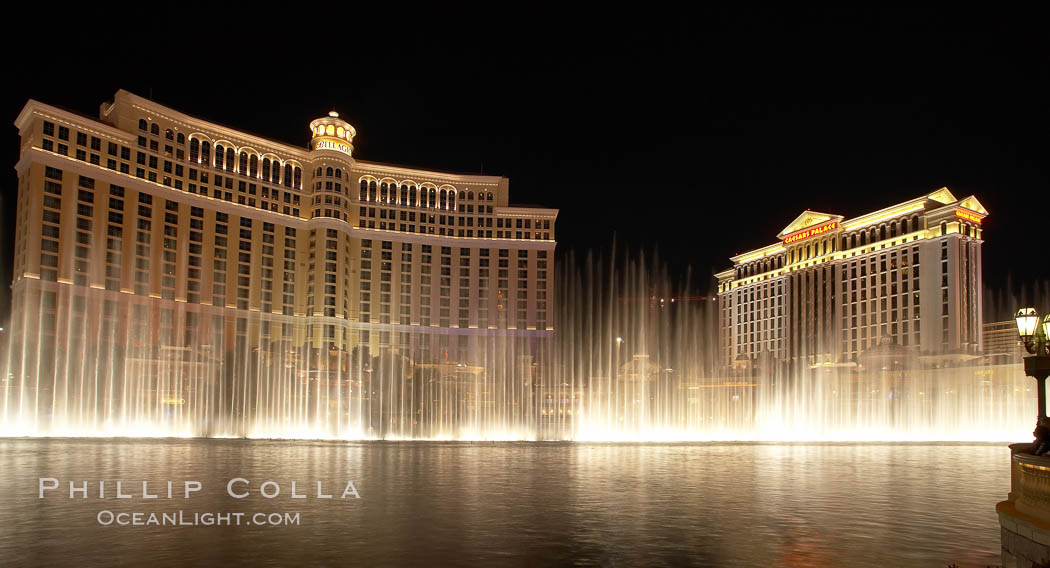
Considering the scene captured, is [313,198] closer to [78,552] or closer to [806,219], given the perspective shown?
[806,219]

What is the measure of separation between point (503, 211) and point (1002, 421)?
61.3 meters

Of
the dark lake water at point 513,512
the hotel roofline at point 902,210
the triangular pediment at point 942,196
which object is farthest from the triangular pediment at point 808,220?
the dark lake water at point 513,512

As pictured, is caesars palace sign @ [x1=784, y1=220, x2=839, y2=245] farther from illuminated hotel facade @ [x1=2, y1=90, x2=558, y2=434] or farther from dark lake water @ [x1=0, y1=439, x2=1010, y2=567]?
dark lake water @ [x1=0, y1=439, x2=1010, y2=567]

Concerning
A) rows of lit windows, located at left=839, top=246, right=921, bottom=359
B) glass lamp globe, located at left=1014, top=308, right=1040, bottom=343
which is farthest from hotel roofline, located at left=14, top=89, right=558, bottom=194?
glass lamp globe, located at left=1014, top=308, right=1040, bottom=343

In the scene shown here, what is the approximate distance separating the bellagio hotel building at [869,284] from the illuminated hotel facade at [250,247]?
98.3 feet

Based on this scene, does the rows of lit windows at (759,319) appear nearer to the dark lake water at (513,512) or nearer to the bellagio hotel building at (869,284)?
the bellagio hotel building at (869,284)

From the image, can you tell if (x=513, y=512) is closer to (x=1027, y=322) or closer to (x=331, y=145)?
(x=1027, y=322)

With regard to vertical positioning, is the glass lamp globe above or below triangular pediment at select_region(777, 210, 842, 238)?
below

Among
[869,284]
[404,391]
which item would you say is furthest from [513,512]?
[869,284]

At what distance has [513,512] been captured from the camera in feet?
48.3

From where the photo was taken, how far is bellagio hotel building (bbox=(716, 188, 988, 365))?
278 ft

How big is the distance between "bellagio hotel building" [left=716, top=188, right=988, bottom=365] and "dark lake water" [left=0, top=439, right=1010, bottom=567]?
212ft

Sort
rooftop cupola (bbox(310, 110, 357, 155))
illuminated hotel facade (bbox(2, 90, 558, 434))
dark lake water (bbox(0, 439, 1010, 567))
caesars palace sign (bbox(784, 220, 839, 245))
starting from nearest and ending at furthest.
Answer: dark lake water (bbox(0, 439, 1010, 567)) < illuminated hotel facade (bbox(2, 90, 558, 434)) < rooftop cupola (bbox(310, 110, 357, 155)) < caesars palace sign (bbox(784, 220, 839, 245))

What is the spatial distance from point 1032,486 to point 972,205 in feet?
285
